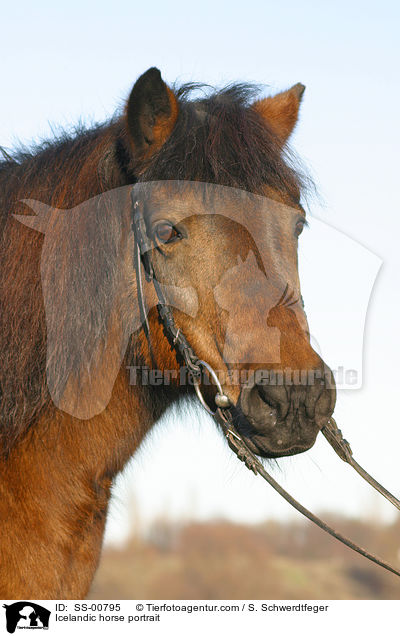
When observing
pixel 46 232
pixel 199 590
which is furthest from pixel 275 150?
pixel 199 590

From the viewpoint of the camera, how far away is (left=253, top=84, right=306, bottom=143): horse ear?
405 cm

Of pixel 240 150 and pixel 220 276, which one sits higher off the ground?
pixel 240 150

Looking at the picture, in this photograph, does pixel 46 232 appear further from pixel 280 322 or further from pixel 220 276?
pixel 280 322

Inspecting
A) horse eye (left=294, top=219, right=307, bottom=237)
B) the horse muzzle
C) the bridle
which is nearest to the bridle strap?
the bridle

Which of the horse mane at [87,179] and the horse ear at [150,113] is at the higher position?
the horse ear at [150,113]

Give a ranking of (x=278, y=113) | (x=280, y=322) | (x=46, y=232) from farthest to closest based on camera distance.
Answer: (x=278, y=113), (x=46, y=232), (x=280, y=322)

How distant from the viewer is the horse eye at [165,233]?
3164 millimetres

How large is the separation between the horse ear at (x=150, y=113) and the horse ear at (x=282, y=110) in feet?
2.74

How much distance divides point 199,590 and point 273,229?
2854 centimetres

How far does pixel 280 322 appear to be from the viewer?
296 centimetres
